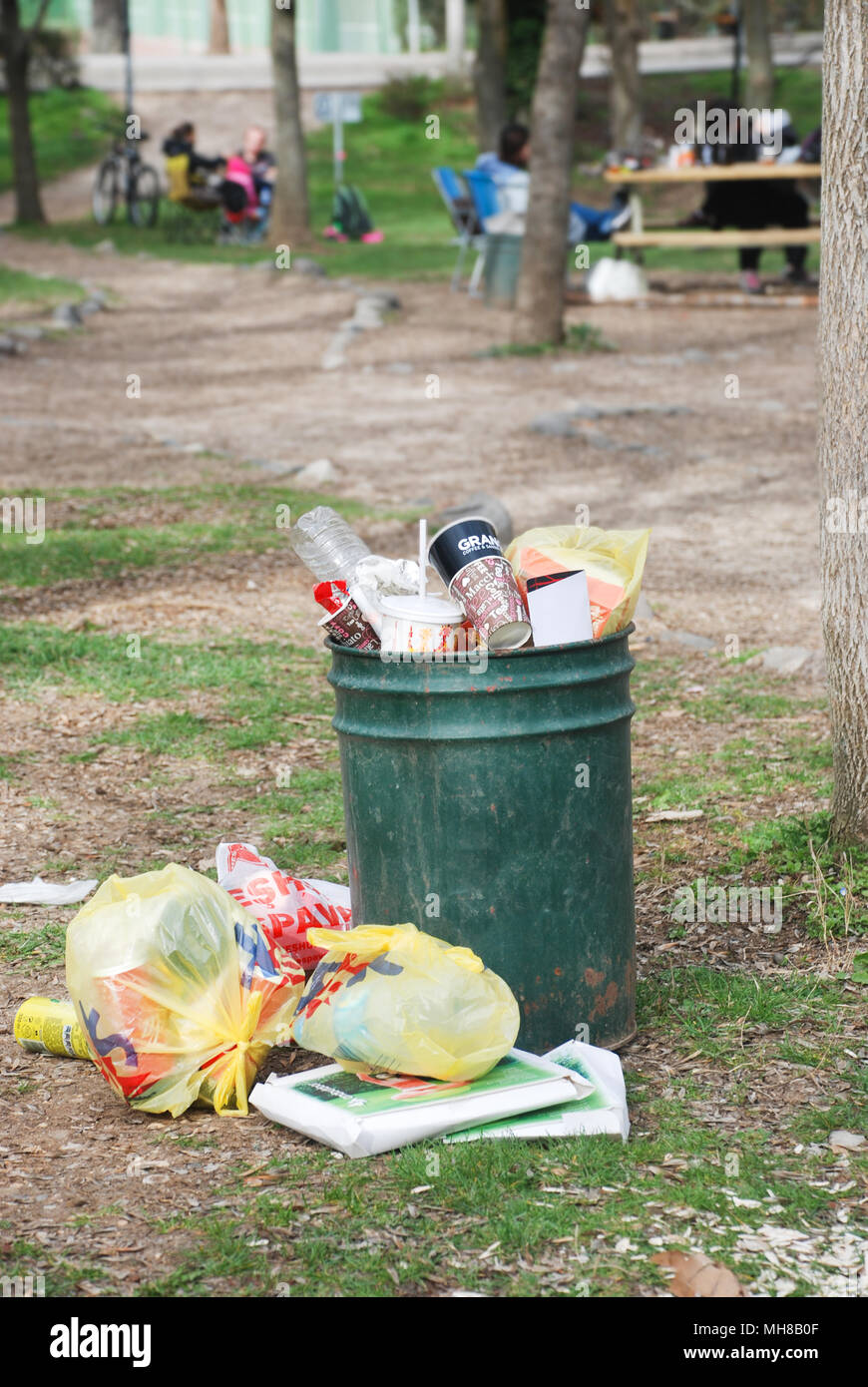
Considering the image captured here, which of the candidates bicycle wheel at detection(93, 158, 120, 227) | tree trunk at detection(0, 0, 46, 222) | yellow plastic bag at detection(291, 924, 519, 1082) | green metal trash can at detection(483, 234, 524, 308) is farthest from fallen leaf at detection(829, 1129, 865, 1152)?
bicycle wheel at detection(93, 158, 120, 227)

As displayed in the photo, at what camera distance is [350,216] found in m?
22.4

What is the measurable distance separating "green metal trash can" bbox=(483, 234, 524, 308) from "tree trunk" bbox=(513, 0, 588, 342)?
→ 7.80 feet

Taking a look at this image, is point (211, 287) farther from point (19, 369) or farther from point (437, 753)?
point (437, 753)

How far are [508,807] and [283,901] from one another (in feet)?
2.56

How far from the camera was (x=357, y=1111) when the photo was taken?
9.16ft

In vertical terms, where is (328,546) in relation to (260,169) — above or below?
below

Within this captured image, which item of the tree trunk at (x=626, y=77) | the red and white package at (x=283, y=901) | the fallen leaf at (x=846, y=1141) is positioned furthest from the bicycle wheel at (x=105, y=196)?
the fallen leaf at (x=846, y=1141)

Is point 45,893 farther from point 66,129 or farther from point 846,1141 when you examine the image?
point 66,129

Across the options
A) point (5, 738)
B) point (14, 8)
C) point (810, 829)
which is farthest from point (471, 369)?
point (14, 8)

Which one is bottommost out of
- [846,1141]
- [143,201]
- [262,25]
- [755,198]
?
[846,1141]

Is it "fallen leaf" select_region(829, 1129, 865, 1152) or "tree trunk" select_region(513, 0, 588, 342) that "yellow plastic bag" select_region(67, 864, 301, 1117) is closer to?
"fallen leaf" select_region(829, 1129, 865, 1152)

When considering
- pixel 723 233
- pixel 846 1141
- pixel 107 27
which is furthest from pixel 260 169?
pixel 107 27

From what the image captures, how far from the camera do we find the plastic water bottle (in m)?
3.29

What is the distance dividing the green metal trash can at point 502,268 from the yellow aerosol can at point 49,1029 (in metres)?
12.8
